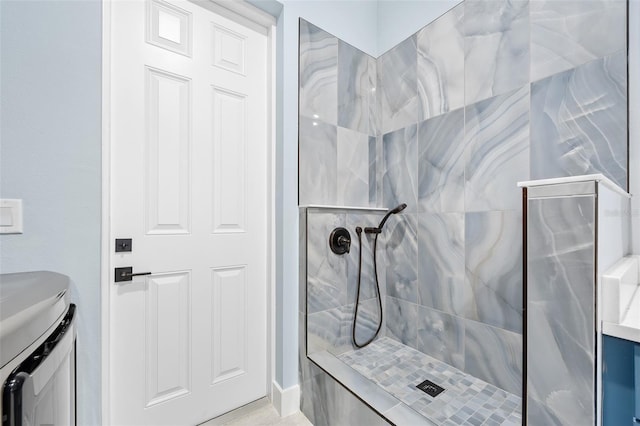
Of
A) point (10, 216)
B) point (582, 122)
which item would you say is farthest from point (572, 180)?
point (10, 216)

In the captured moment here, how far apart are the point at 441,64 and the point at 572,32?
0.60 metres

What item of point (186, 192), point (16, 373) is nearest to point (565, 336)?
point (16, 373)

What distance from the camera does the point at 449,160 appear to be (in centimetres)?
161

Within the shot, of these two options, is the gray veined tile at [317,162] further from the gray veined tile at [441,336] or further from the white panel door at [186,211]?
the gray veined tile at [441,336]

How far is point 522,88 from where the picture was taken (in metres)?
1.33

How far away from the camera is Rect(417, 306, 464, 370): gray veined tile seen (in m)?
1.54

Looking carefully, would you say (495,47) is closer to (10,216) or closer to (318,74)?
(318,74)

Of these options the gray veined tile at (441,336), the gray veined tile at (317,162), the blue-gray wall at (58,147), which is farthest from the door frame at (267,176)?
the gray veined tile at (441,336)

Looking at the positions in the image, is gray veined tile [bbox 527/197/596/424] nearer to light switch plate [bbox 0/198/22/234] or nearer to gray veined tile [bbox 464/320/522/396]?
gray veined tile [bbox 464/320/522/396]

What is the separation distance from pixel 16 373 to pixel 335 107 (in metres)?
1.77

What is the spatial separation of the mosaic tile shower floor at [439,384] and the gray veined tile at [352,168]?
983 mm

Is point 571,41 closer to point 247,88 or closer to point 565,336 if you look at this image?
point 565,336

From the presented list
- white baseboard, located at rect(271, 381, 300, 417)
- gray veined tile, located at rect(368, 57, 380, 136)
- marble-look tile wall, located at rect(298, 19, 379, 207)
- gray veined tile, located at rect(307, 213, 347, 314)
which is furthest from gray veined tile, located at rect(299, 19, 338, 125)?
white baseboard, located at rect(271, 381, 300, 417)

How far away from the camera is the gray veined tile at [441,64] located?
5.14 ft
